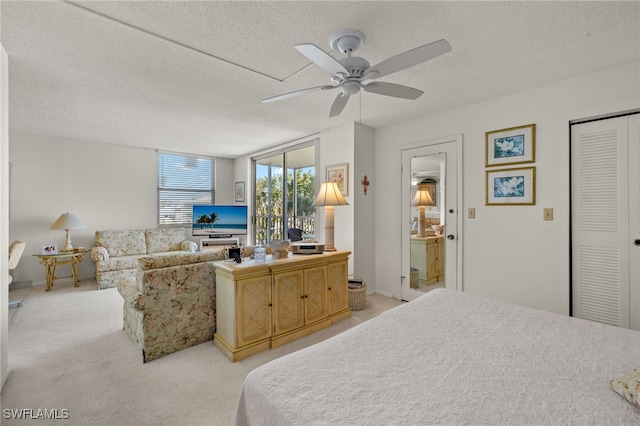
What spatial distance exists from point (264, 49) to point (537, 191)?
283 cm

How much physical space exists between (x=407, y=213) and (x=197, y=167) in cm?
480

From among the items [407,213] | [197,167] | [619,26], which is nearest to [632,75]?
[619,26]

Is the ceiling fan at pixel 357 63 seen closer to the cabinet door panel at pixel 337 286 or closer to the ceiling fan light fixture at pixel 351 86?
the ceiling fan light fixture at pixel 351 86

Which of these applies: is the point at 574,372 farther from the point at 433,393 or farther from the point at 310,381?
the point at 310,381

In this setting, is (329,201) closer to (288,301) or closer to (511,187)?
(288,301)

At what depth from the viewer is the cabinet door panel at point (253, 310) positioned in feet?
7.84

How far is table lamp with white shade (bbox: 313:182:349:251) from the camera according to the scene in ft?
10.4

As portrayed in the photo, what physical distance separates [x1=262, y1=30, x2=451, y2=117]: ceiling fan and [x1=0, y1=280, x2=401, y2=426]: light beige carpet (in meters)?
2.15

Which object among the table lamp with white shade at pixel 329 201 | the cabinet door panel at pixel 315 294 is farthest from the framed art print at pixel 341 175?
the cabinet door panel at pixel 315 294

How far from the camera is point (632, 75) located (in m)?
2.31

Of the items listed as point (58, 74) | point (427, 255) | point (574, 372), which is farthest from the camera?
point (427, 255)

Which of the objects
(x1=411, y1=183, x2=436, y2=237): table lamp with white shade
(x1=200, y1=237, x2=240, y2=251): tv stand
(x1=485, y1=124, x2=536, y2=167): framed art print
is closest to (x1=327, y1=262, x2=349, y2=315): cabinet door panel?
(x1=411, y1=183, x2=436, y2=237): table lamp with white shade

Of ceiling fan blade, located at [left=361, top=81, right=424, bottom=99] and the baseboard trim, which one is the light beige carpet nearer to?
the baseboard trim

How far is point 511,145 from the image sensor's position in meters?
2.95
